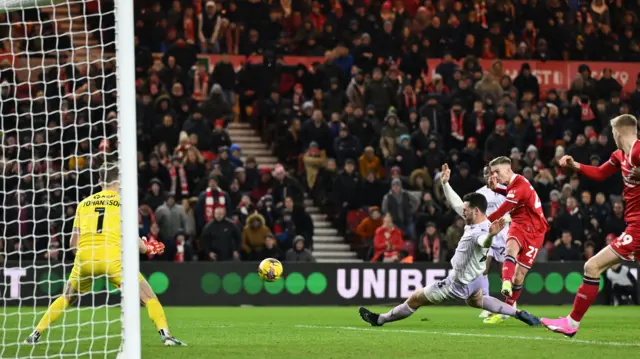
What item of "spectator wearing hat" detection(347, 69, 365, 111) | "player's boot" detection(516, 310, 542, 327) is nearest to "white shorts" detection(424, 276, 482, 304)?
"player's boot" detection(516, 310, 542, 327)

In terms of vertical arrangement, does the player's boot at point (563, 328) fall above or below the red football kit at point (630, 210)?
below

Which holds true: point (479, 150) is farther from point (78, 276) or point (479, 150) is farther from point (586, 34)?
point (78, 276)

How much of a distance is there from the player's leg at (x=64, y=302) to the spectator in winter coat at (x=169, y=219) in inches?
366

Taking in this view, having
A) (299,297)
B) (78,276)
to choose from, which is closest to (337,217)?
(299,297)

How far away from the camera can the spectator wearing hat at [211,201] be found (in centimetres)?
1989

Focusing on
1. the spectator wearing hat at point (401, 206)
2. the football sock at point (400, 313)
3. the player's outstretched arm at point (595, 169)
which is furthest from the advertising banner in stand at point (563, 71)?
the player's outstretched arm at point (595, 169)

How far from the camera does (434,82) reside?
24609 mm

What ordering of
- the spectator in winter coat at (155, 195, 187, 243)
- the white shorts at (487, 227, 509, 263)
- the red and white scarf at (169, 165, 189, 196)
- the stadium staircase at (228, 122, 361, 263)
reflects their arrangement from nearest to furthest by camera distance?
the white shorts at (487, 227, 509, 263) → the spectator in winter coat at (155, 195, 187, 243) → the red and white scarf at (169, 165, 189, 196) → the stadium staircase at (228, 122, 361, 263)

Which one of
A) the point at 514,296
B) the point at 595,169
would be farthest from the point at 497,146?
the point at 595,169

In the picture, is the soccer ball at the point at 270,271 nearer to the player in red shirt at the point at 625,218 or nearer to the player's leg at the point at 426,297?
the player's leg at the point at 426,297

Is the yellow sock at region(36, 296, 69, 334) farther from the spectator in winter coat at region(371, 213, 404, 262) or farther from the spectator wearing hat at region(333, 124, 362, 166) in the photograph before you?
the spectator wearing hat at region(333, 124, 362, 166)

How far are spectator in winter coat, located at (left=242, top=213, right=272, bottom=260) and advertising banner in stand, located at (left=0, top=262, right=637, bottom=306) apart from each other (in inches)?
24.7

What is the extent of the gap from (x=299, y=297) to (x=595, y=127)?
8.63 metres

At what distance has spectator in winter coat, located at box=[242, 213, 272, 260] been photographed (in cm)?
2006
